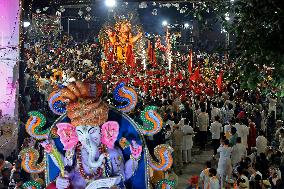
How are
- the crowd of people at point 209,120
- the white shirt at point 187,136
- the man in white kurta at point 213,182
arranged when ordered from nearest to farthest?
the man in white kurta at point 213,182 < the crowd of people at point 209,120 < the white shirt at point 187,136

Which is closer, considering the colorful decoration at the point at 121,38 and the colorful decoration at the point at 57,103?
the colorful decoration at the point at 57,103

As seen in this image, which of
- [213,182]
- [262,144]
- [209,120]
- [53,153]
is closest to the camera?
[53,153]

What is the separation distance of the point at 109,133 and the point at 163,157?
0.74 meters

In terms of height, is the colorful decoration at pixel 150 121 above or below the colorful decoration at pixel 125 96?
below

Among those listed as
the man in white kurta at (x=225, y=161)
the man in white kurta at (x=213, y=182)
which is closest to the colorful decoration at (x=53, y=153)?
the man in white kurta at (x=213, y=182)

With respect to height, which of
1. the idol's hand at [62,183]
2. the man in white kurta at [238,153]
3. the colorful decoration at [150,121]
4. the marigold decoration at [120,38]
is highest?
the marigold decoration at [120,38]

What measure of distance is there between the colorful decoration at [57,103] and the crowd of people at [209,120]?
0.81 ft

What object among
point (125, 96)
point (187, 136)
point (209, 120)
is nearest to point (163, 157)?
point (125, 96)

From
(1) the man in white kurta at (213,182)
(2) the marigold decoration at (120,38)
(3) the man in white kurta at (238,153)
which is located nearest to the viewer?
(1) the man in white kurta at (213,182)

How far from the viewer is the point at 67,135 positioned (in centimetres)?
580

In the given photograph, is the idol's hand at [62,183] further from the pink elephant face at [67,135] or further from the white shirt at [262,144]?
the white shirt at [262,144]

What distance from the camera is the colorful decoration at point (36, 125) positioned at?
233 inches

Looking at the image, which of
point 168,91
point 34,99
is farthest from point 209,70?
point 34,99

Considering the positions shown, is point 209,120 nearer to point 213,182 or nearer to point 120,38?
point 213,182
